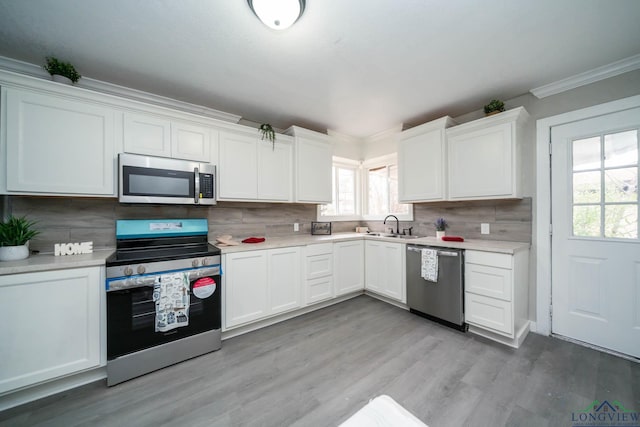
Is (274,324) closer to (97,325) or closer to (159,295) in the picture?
(159,295)

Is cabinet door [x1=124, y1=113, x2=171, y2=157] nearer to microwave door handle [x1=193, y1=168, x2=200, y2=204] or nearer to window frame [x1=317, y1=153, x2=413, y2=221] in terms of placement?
microwave door handle [x1=193, y1=168, x2=200, y2=204]

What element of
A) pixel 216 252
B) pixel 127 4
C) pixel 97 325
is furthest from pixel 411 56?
pixel 97 325

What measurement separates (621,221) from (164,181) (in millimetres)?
4084

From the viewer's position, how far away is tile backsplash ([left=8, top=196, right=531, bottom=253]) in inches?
78.8

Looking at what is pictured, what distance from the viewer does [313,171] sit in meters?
3.21

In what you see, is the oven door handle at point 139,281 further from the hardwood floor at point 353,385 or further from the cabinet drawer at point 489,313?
the cabinet drawer at point 489,313

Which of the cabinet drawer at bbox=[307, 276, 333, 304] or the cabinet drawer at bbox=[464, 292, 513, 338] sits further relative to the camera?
the cabinet drawer at bbox=[307, 276, 333, 304]

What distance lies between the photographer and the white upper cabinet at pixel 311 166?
10.0 ft

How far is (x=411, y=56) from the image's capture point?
75.8 inches

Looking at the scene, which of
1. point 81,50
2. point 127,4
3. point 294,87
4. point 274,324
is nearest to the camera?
point 127,4

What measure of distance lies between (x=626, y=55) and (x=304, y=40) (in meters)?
2.63

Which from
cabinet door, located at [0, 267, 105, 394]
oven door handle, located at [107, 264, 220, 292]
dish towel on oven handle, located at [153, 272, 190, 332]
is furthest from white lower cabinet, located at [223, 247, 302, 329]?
cabinet door, located at [0, 267, 105, 394]

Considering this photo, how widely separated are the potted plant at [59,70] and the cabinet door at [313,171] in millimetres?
2093

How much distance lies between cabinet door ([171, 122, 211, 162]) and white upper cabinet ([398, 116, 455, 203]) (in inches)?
96.4
